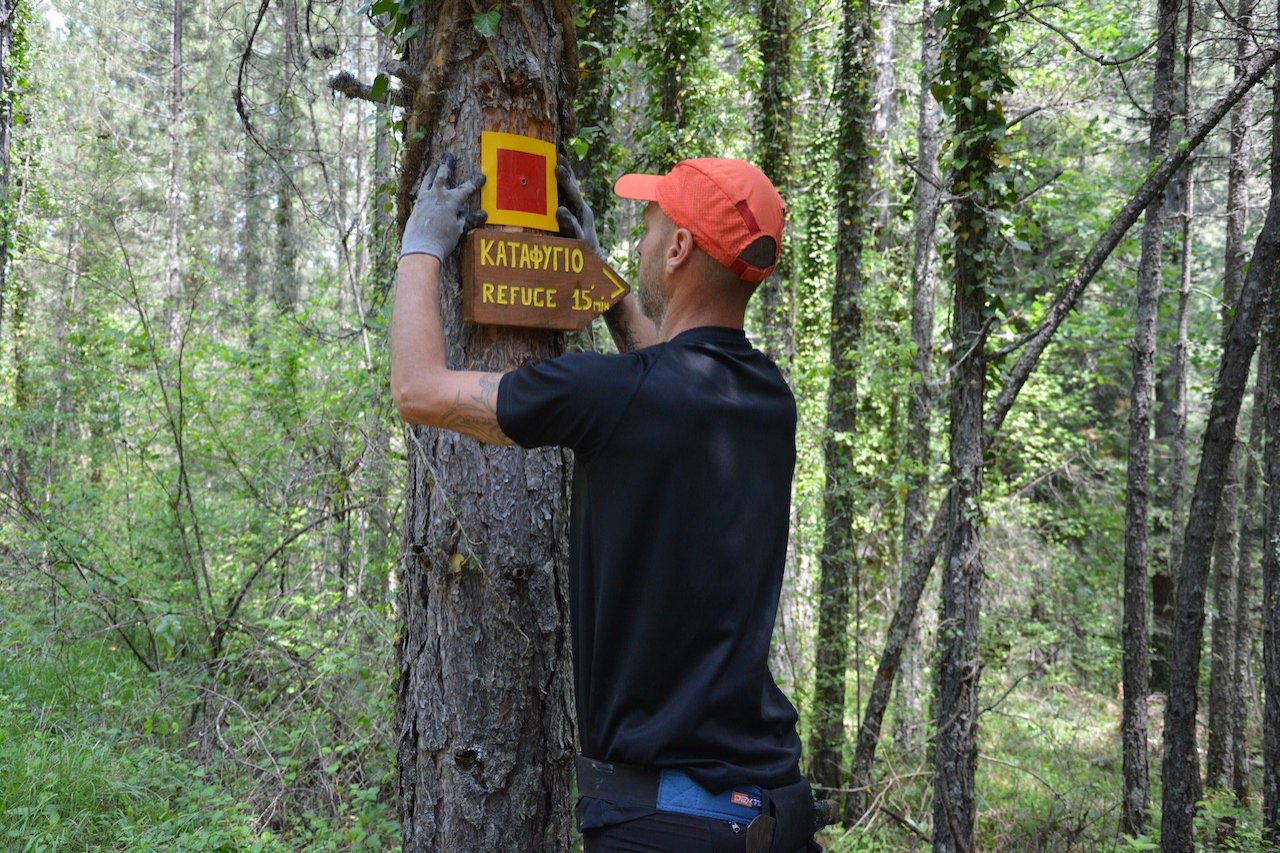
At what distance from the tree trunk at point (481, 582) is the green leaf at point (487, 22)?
0.17ft

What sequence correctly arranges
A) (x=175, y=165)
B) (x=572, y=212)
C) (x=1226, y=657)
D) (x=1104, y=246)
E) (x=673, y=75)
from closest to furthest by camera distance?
(x=572, y=212) < (x=1104, y=246) < (x=673, y=75) < (x=1226, y=657) < (x=175, y=165)

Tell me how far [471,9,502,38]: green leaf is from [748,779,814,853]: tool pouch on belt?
2.01 meters

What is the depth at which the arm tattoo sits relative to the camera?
2061 mm

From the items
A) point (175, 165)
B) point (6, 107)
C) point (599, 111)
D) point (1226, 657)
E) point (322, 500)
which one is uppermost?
point (175, 165)

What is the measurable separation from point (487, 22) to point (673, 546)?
151 cm

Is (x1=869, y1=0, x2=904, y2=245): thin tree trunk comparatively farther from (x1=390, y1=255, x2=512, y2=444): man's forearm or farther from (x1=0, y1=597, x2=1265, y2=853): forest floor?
(x1=390, y1=255, x2=512, y2=444): man's forearm

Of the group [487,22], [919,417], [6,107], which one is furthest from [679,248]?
[6,107]

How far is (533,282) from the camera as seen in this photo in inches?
100

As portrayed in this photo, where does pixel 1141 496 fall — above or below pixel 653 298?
below

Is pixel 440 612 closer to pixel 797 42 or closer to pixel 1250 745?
pixel 797 42

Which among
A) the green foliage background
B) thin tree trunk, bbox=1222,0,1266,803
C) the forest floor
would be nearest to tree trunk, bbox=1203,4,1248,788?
thin tree trunk, bbox=1222,0,1266,803

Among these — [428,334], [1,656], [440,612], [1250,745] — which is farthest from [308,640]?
[1250,745]

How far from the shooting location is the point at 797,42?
11.0 meters

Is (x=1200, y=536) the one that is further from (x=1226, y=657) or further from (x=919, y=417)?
(x=1226, y=657)
